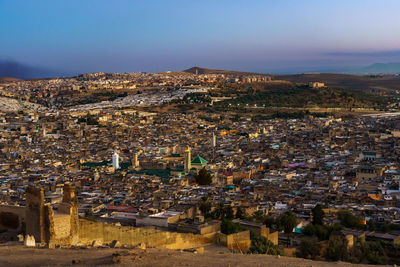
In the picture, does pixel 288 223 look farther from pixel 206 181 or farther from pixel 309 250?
pixel 206 181

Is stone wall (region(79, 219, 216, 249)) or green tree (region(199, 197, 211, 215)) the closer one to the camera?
stone wall (region(79, 219, 216, 249))

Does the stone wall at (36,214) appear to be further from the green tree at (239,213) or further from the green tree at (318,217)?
the green tree at (318,217)

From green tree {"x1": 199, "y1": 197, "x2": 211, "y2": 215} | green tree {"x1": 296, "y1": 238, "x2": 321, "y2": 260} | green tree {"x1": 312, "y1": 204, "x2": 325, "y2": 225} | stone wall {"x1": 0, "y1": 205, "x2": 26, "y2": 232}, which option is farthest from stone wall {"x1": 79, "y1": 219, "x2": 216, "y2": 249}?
green tree {"x1": 312, "y1": 204, "x2": 325, "y2": 225}

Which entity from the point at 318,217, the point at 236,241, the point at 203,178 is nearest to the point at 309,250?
the point at 236,241

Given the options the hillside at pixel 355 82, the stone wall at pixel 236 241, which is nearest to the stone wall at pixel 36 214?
the stone wall at pixel 236 241

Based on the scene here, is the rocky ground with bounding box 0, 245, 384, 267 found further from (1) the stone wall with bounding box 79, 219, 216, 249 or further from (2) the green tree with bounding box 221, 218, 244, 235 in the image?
(2) the green tree with bounding box 221, 218, 244, 235

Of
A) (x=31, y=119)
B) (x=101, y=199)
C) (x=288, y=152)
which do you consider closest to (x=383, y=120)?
(x=288, y=152)
